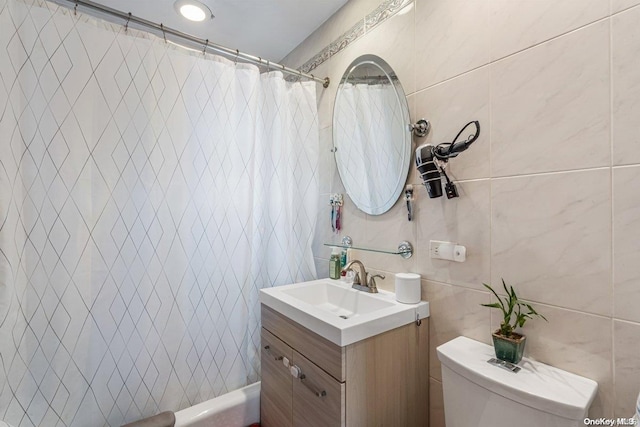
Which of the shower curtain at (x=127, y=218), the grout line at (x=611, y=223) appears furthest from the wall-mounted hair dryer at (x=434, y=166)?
the shower curtain at (x=127, y=218)

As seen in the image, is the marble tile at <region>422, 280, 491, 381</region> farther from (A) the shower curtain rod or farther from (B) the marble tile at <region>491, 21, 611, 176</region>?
(A) the shower curtain rod

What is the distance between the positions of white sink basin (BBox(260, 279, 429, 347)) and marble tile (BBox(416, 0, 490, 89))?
3.06 ft

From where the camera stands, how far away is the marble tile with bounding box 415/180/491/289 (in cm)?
102

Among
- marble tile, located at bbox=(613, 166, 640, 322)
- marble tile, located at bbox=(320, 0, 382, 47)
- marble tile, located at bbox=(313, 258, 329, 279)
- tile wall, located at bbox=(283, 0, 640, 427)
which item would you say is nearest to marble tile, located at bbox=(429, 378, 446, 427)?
tile wall, located at bbox=(283, 0, 640, 427)

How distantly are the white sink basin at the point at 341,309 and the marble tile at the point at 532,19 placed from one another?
3.20ft

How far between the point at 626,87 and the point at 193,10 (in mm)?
1956

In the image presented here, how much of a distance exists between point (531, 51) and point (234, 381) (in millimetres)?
1874

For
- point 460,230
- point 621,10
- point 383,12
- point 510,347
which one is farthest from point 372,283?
point 383,12

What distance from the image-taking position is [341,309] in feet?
4.70

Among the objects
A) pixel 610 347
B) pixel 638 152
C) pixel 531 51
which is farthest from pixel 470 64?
pixel 610 347

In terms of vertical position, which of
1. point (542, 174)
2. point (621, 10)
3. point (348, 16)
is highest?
point (348, 16)

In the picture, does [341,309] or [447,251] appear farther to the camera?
[341,309]

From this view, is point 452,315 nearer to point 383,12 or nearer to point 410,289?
point 410,289

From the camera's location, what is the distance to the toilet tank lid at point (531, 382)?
697 mm
